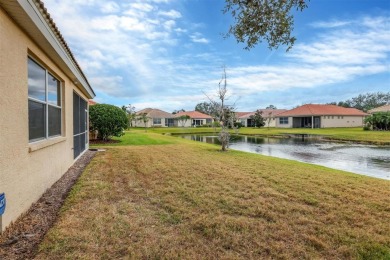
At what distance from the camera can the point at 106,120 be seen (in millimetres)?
17391

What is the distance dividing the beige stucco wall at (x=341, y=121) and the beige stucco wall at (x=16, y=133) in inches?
2051

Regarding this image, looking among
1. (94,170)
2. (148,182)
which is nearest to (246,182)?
(148,182)

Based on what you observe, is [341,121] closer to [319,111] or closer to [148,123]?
[319,111]

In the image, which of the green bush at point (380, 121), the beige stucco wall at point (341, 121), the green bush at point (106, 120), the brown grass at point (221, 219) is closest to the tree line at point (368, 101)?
the beige stucco wall at point (341, 121)

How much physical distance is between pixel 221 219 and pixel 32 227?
282cm

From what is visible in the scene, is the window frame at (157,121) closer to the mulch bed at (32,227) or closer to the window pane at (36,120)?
the mulch bed at (32,227)

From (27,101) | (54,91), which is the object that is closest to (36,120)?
(27,101)

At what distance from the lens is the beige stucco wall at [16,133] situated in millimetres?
3727

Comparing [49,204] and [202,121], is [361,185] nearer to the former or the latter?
[49,204]

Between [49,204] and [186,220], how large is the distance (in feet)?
8.75

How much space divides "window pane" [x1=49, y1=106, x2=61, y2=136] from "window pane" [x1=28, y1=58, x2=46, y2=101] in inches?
31.5

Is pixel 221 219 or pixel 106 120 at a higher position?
pixel 106 120

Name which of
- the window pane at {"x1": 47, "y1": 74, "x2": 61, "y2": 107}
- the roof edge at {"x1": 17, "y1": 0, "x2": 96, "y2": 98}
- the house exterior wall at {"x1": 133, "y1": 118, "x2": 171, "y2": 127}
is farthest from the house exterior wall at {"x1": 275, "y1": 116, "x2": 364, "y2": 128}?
the roof edge at {"x1": 17, "y1": 0, "x2": 96, "y2": 98}

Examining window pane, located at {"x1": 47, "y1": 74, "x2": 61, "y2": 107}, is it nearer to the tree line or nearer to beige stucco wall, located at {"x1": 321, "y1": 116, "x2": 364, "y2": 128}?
beige stucco wall, located at {"x1": 321, "y1": 116, "x2": 364, "y2": 128}
